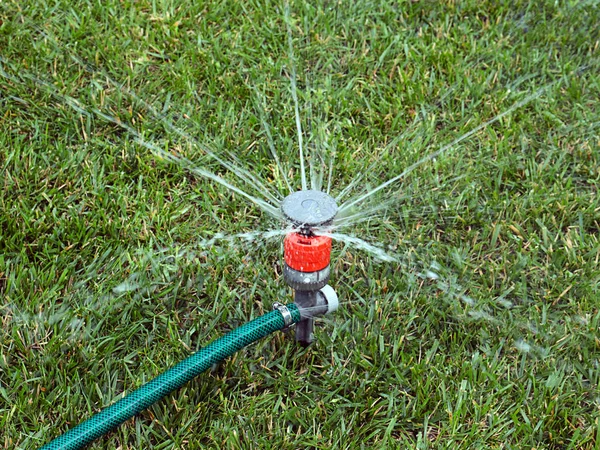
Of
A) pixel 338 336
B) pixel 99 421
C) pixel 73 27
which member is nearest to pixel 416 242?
pixel 338 336

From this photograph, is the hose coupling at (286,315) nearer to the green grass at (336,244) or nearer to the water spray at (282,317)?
the water spray at (282,317)

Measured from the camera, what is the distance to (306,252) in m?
1.88

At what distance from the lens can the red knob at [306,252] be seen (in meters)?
1.88

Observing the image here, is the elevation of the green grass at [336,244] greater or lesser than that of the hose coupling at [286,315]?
lesser

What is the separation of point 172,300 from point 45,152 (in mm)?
829

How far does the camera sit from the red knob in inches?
73.9

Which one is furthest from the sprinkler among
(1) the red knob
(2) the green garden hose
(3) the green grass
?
(3) the green grass

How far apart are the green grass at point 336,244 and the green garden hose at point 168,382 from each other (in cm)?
14

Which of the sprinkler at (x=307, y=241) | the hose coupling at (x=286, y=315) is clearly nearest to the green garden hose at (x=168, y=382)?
the hose coupling at (x=286, y=315)

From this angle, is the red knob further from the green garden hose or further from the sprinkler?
the green garden hose

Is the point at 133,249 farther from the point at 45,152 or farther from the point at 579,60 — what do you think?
the point at 579,60

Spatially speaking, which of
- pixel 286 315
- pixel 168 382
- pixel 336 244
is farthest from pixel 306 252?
pixel 336 244

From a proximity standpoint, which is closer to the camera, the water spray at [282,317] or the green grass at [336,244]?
the water spray at [282,317]

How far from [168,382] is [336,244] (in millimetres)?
836
